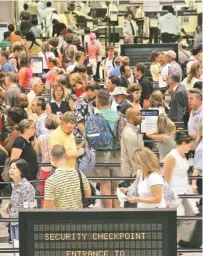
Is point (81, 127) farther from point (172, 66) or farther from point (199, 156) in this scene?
point (172, 66)

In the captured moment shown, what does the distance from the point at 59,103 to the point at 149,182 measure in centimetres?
488

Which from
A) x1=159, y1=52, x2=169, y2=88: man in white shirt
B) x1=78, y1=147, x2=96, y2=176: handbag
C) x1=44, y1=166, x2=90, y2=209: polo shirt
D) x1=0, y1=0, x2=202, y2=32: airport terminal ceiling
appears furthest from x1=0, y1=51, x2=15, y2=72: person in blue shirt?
x1=0, y1=0, x2=202, y2=32: airport terminal ceiling

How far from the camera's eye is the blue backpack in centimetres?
1185

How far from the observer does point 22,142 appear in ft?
37.3

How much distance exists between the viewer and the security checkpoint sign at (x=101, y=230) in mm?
7348

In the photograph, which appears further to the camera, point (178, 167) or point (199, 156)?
point (199, 156)

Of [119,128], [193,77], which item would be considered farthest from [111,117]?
[193,77]

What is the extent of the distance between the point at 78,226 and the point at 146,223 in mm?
494

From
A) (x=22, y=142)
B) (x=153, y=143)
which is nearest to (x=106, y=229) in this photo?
(x=22, y=142)

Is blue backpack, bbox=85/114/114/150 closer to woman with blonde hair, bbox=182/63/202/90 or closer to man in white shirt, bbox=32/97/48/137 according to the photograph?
man in white shirt, bbox=32/97/48/137

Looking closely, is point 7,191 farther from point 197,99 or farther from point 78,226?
point 78,226

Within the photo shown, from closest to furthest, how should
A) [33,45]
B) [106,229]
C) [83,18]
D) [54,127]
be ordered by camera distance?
[106,229], [54,127], [33,45], [83,18]

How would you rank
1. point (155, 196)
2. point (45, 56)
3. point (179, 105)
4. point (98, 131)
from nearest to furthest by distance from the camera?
point (155, 196) → point (98, 131) → point (179, 105) → point (45, 56)

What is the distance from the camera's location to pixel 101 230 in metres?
7.34
